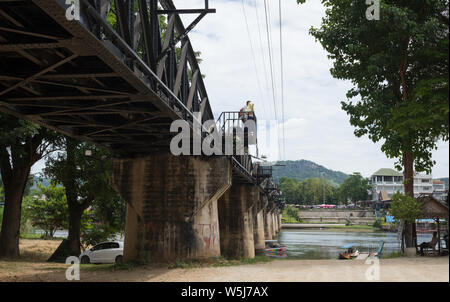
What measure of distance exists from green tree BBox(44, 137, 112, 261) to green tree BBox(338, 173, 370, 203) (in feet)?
447

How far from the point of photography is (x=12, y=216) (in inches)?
910

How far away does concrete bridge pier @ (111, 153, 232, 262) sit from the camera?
58.5 feet

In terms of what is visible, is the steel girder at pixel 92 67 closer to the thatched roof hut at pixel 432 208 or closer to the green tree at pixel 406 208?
the green tree at pixel 406 208

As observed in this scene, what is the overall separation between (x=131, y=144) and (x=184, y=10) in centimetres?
795

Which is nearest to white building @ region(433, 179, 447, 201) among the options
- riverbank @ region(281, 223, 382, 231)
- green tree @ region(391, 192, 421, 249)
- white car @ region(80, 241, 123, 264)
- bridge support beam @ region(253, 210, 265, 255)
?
green tree @ region(391, 192, 421, 249)

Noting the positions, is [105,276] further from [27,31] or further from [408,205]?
[408,205]

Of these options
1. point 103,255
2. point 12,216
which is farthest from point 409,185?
point 12,216

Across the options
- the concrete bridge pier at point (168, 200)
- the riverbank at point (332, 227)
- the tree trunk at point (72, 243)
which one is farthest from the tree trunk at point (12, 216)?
the riverbank at point (332, 227)

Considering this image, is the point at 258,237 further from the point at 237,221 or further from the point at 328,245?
the point at 237,221

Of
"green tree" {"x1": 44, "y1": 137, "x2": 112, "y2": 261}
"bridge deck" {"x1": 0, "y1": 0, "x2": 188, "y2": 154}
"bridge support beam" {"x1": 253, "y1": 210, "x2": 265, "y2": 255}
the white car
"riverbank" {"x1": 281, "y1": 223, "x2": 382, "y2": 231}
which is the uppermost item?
"bridge deck" {"x1": 0, "y1": 0, "x2": 188, "y2": 154}

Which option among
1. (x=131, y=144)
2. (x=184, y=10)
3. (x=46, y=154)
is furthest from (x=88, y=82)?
(x=46, y=154)

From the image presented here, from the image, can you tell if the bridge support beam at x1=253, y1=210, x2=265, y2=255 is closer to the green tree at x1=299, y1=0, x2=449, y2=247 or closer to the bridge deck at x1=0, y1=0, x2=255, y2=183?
the green tree at x1=299, y1=0, x2=449, y2=247

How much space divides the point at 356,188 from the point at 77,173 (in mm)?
138717

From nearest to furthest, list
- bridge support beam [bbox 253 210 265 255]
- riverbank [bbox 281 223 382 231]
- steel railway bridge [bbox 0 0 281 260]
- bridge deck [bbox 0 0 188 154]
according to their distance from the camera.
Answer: bridge deck [bbox 0 0 188 154]
steel railway bridge [bbox 0 0 281 260]
bridge support beam [bbox 253 210 265 255]
riverbank [bbox 281 223 382 231]
